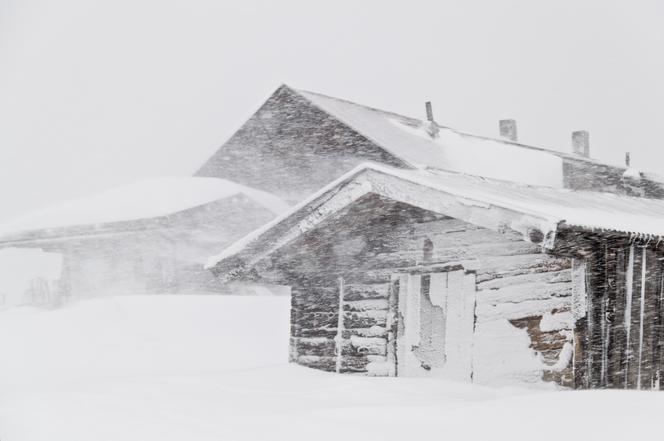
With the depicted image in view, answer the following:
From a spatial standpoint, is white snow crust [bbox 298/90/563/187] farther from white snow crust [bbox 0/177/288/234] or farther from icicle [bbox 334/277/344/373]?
icicle [bbox 334/277/344/373]

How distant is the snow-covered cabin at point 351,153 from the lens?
1964cm

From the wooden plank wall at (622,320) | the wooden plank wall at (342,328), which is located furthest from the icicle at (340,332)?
the wooden plank wall at (622,320)

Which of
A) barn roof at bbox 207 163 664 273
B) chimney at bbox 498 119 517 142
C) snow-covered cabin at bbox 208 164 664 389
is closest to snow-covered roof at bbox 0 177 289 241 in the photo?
snow-covered cabin at bbox 208 164 664 389

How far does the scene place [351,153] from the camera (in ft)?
66.4

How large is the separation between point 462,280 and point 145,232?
12.5m

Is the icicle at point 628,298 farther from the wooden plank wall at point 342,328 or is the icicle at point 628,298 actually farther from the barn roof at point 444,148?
the barn roof at point 444,148

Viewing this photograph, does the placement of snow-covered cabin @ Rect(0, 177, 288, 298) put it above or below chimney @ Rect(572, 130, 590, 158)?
below

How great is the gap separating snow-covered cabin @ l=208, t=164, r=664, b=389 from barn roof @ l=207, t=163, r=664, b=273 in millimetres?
15

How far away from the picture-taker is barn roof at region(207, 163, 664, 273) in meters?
7.16

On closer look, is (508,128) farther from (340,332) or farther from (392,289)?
(392,289)

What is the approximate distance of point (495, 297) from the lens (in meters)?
8.51

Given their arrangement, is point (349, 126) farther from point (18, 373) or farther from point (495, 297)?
point (495, 297)

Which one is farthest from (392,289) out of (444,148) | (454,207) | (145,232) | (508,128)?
(508,128)

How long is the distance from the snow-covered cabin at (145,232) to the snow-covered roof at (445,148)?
3.39 meters
